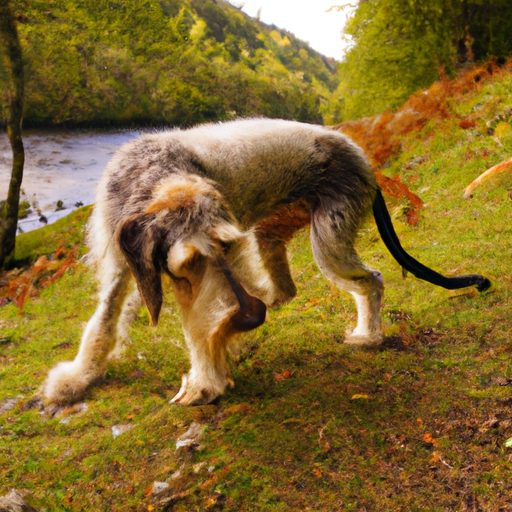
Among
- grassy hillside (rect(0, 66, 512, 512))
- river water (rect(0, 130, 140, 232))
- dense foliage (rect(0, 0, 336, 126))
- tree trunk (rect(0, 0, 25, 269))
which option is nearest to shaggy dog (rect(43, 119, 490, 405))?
grassy hillside (rect(0, 66, 512, 512))

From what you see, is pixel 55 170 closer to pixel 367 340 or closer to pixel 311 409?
pixel 367 340

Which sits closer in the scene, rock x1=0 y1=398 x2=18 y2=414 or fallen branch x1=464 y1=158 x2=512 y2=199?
rock x1=0 y1=398 x2=18 y2=414

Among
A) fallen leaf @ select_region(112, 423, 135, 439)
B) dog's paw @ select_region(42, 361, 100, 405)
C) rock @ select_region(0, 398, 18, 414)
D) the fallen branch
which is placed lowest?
rock @ select_region(0, 398, 18, 414)

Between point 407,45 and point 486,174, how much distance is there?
16.9 feet

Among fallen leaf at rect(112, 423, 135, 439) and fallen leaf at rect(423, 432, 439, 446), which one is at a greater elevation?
fallen leaf at rect(423, 432, 439, 446)

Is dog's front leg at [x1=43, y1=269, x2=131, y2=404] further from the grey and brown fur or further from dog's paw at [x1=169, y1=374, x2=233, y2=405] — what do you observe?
dog's paw at [x1=169, y1=374, x2=233, y2=405]

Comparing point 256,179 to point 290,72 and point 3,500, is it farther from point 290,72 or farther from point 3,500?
point 290,72

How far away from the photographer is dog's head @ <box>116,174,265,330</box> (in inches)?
91.5

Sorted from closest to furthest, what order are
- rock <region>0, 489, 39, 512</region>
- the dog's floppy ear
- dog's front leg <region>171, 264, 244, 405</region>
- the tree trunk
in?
1. rock <region>0, 489, 39, 512</region>
2. the dog's floppy ear
3. dog's front leg <region>171, 264, 244, 405</region>
4. the tree trunk

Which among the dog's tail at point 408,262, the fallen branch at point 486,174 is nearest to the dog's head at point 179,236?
the dog's tail at point 408,262

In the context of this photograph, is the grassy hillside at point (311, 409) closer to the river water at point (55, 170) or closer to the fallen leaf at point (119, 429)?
the fallen leaf at point (119, 429)

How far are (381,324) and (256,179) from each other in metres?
1.43

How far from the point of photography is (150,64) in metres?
5.06

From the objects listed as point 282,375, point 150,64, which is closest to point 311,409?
point 282,375
